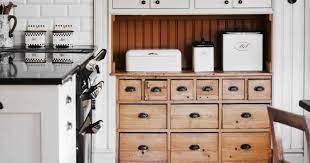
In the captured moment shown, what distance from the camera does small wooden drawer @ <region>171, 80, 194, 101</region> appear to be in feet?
16.9

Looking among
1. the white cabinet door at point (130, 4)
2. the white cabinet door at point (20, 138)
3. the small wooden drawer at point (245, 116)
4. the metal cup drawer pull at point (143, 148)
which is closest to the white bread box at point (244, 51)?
the small wooden drawer at point (245, 116)

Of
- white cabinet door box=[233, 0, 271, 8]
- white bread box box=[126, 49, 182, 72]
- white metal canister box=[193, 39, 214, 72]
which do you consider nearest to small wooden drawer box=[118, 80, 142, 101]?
white bread box box=[126, 49, 182, 72]

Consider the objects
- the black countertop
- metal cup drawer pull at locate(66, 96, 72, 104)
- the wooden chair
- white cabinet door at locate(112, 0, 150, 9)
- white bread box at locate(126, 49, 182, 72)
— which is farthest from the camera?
white bread box at locate(126, 49, 182, 72)

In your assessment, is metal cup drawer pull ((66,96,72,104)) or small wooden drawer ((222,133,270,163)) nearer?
metal cup drawer pull ((66,96,72,104))

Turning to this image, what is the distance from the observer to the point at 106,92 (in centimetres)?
516

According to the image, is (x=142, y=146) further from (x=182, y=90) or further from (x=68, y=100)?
(x=68, y=100)

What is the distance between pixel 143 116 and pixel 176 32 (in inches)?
33.6

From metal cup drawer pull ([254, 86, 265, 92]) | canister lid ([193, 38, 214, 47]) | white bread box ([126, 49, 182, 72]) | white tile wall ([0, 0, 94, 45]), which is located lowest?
metal cup drawer pull ([254, 86, 265, 92])

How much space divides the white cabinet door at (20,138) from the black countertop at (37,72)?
0.47ft

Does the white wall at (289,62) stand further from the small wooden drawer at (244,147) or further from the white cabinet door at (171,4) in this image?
the white cabinet door at (171,4)

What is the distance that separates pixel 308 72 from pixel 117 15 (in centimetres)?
160

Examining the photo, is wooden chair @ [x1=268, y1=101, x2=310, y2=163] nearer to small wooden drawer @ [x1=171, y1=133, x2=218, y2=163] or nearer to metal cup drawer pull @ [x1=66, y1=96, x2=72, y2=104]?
metal cup drawer pull @ [x1=66, y1=96, x2=72, y2=104]

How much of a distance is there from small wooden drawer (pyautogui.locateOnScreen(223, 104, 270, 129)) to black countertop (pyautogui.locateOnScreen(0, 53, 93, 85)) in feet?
5.26

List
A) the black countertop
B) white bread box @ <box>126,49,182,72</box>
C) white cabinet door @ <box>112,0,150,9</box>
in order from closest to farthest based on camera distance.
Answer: the black countertop → white cabinet door @ <box>112,0,150,9</box> → white bread box @ <box>126,49,182,72</box>
